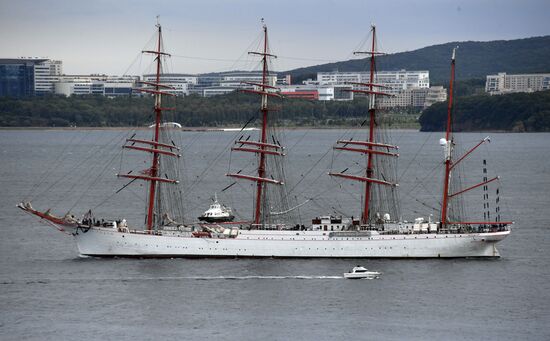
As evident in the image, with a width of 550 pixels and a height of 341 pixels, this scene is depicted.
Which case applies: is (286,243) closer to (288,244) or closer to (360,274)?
(288,244)

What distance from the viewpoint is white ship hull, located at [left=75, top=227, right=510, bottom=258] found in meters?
88.2

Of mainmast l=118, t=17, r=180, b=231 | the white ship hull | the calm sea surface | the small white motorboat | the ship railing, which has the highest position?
mainmast l=118, t=17, r=180, b=231

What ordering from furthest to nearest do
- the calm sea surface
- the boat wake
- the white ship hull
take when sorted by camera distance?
the white ship hull < the boat wake < the calm sea surface

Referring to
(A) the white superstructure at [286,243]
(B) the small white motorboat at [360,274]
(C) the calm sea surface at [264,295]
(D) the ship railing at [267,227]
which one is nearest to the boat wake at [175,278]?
(C) the calm sea surface at [264,295]

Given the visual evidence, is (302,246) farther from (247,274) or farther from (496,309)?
(496,309)

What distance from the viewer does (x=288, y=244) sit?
88.1 metres

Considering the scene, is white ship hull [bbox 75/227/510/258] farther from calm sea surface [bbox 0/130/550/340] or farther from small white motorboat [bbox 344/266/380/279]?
small white motorboat [bbox 344/266/380/279]

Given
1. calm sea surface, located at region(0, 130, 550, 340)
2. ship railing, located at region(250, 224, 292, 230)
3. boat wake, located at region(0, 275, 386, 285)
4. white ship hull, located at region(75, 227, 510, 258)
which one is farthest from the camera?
ship railing, located at region(250, 224, 292, 230)

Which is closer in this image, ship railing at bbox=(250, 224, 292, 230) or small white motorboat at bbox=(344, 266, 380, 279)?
small white motorboat at bbox=(344, 266, 380, 279)

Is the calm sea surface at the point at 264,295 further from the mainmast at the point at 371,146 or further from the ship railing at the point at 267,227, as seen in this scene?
the mainmast at the point at 371,146

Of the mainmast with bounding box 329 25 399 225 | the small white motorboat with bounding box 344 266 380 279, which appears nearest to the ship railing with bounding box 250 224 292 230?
the mainmast with bounding box 329 25 399 225

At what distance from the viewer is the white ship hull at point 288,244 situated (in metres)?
88.2

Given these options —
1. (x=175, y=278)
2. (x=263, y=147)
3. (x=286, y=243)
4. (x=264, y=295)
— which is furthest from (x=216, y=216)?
(x=264, y=295)

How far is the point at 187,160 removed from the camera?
192500mm
